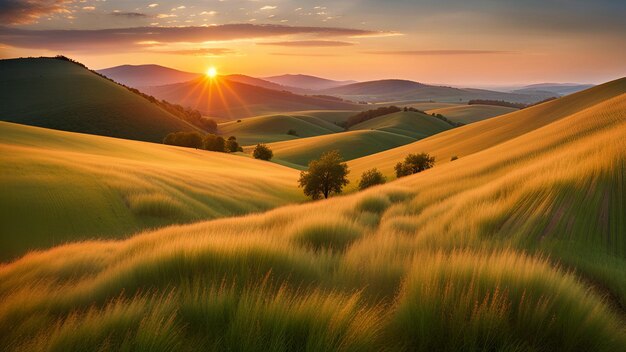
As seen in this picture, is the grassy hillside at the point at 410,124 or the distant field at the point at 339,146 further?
the grassy hillside at the point at 410,124

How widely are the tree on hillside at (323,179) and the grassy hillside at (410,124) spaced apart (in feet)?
314

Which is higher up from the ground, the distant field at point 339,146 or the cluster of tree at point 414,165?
the cluster of tree at point 414,165

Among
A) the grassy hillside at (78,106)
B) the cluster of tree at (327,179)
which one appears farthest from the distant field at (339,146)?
the cluster of tree at (327,179)

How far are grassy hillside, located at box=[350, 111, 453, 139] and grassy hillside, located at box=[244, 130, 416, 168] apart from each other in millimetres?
30171

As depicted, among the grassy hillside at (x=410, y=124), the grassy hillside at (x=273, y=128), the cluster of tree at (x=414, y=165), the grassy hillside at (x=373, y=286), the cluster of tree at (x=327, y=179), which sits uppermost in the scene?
the grassy hillside at (x=373, y=286)

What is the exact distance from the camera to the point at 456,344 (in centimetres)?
268

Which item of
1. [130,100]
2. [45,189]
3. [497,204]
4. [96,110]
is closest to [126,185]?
[45,189]

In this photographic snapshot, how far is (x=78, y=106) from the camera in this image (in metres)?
101

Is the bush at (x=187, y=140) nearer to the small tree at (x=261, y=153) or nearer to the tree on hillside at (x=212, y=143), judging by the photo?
the tree on hillside at (x=212, y=143)

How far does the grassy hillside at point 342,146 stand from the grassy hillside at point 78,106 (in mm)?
27388

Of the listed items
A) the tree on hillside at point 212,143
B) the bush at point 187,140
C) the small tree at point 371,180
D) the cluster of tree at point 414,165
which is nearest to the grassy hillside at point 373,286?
the small tree at point 371,180

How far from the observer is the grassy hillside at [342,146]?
88125 mm

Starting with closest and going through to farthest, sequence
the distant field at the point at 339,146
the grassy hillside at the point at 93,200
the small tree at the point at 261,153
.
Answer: the grassy hillside at the point at 93,200 → the small tree at the point at 261,153 → the distant field at the point at 339,146

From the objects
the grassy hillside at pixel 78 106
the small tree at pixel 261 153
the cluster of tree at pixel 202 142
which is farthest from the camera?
the grassy hillside at pixel 78 106
